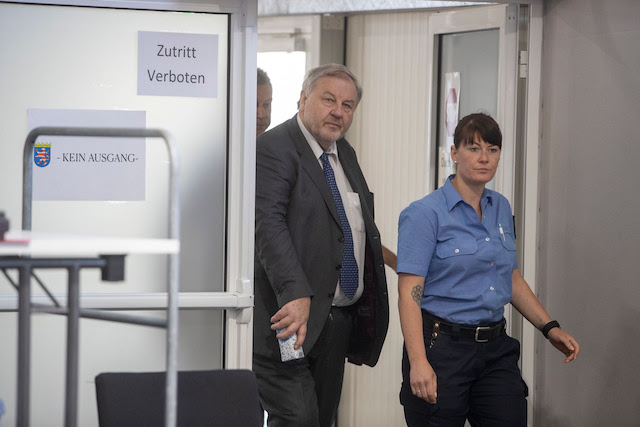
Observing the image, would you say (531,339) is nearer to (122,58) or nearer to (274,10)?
(122,58)

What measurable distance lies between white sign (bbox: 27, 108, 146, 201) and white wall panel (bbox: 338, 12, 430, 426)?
6.63ft

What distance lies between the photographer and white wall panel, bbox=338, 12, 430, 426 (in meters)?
5.07

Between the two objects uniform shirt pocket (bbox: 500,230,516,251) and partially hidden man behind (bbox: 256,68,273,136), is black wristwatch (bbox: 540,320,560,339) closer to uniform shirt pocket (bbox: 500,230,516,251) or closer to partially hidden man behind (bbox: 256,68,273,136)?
uniform shirt pocket (bbox: 500,230,516,251)

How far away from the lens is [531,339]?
13.2ft

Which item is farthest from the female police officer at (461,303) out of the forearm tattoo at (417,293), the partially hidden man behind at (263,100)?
the partially hidden man behind at (263,100)

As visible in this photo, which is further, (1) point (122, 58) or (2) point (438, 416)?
(1) point (122, 58)

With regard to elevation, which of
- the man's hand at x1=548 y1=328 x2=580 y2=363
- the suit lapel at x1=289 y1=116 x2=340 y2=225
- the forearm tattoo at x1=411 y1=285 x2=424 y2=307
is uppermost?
the suit lapel at x1=289 y1=116 x2=340 y2=225

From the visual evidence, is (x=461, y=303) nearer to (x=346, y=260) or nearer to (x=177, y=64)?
(x=346, y=260)

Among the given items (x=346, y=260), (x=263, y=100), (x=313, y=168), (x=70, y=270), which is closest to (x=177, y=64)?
(x=313, y=168)

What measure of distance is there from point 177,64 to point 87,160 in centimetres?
47

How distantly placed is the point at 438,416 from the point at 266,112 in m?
1.64

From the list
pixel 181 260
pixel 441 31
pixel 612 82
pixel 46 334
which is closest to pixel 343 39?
pixel 441 31

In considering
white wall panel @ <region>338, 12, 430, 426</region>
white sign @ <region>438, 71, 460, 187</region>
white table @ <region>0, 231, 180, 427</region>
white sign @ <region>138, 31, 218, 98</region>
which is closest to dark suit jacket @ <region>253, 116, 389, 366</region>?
white sign @ <region>138, 31, 218, 98</region>

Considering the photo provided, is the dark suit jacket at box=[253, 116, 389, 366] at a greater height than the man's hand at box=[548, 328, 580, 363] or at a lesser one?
greater
